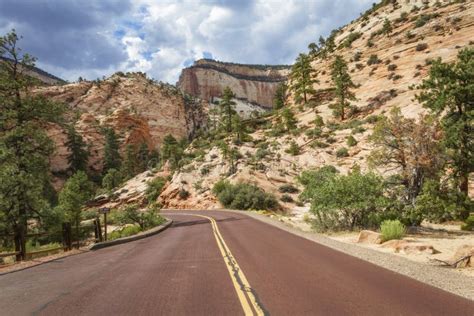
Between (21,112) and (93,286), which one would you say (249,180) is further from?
(93,286)

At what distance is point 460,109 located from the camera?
67.2 ft

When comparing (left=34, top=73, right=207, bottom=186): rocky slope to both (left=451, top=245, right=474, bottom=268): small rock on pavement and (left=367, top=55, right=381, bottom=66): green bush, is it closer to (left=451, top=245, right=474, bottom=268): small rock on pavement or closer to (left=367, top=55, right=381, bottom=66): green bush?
(left=367, top=55, right=381, bottom=66): green bush

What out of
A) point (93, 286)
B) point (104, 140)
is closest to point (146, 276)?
point (93, 286)

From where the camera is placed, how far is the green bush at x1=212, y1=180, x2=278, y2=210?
38938 mm

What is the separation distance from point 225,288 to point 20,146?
53.0 feet

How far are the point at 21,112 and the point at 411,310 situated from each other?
2064 centimetres

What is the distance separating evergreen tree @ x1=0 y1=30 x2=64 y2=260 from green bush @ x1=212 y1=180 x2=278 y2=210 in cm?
2398

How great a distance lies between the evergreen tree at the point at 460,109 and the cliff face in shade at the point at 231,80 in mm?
146723

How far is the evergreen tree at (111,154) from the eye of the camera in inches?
3209

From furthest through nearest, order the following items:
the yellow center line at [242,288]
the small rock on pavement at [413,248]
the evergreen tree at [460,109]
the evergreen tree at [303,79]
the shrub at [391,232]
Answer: the evergreen tree at [303,79], the evergreen tree at [460,109], the shrub at [391,232], the small rock on pavement at [413,248], the yellow center line at [242,288]

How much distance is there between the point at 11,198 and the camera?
16.5 metres

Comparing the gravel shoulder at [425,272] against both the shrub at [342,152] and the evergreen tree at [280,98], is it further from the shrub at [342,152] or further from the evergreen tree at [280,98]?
the evergreen tree at [280,98]

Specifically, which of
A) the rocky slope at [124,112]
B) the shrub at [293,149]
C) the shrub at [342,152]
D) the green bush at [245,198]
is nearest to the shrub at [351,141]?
the shrub at [342,152]

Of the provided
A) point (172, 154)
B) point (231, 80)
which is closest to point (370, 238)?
point (172, 154)
